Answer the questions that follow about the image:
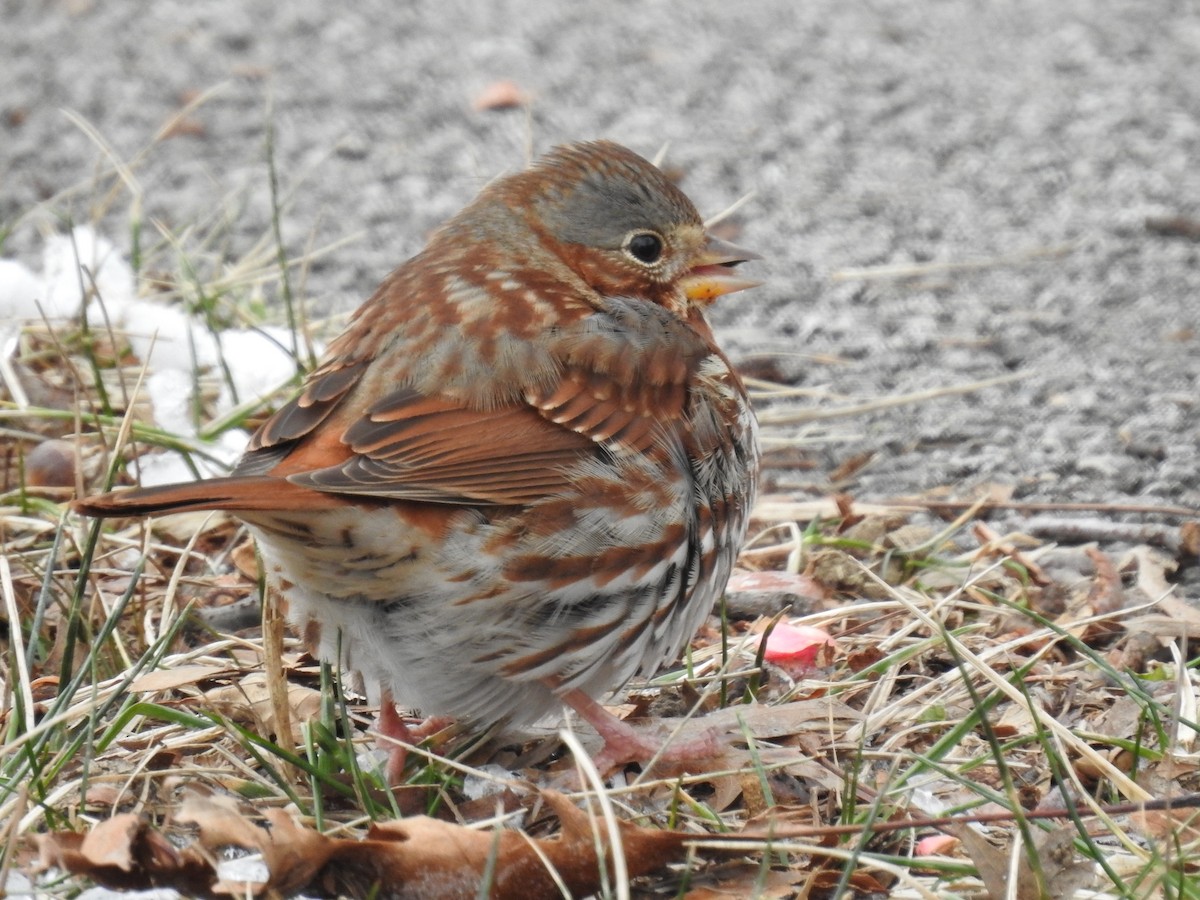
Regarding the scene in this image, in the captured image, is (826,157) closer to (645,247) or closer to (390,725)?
(645,247)

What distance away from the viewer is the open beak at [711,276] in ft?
13.4

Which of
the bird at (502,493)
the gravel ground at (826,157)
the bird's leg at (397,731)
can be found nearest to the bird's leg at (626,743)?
the bird at (502,493)

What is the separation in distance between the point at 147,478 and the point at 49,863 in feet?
6.51

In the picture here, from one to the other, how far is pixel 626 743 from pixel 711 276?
118 cm

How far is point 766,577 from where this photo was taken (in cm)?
436

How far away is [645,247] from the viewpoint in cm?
399

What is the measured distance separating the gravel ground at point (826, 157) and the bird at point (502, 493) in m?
1.50

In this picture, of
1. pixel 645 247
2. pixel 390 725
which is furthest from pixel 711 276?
pixel 390 725

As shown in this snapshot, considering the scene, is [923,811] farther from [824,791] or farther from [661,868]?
[661,868]

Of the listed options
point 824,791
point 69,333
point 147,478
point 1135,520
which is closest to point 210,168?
point 69,333

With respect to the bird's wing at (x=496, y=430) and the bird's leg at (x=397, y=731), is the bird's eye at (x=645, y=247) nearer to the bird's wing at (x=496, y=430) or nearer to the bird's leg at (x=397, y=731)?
the bird's wing at (x=496, y=430)

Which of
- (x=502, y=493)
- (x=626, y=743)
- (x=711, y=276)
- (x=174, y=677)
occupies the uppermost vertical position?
(x=711, y=276)

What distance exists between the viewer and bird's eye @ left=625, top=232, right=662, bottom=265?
3.98 m

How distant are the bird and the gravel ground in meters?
1.50
